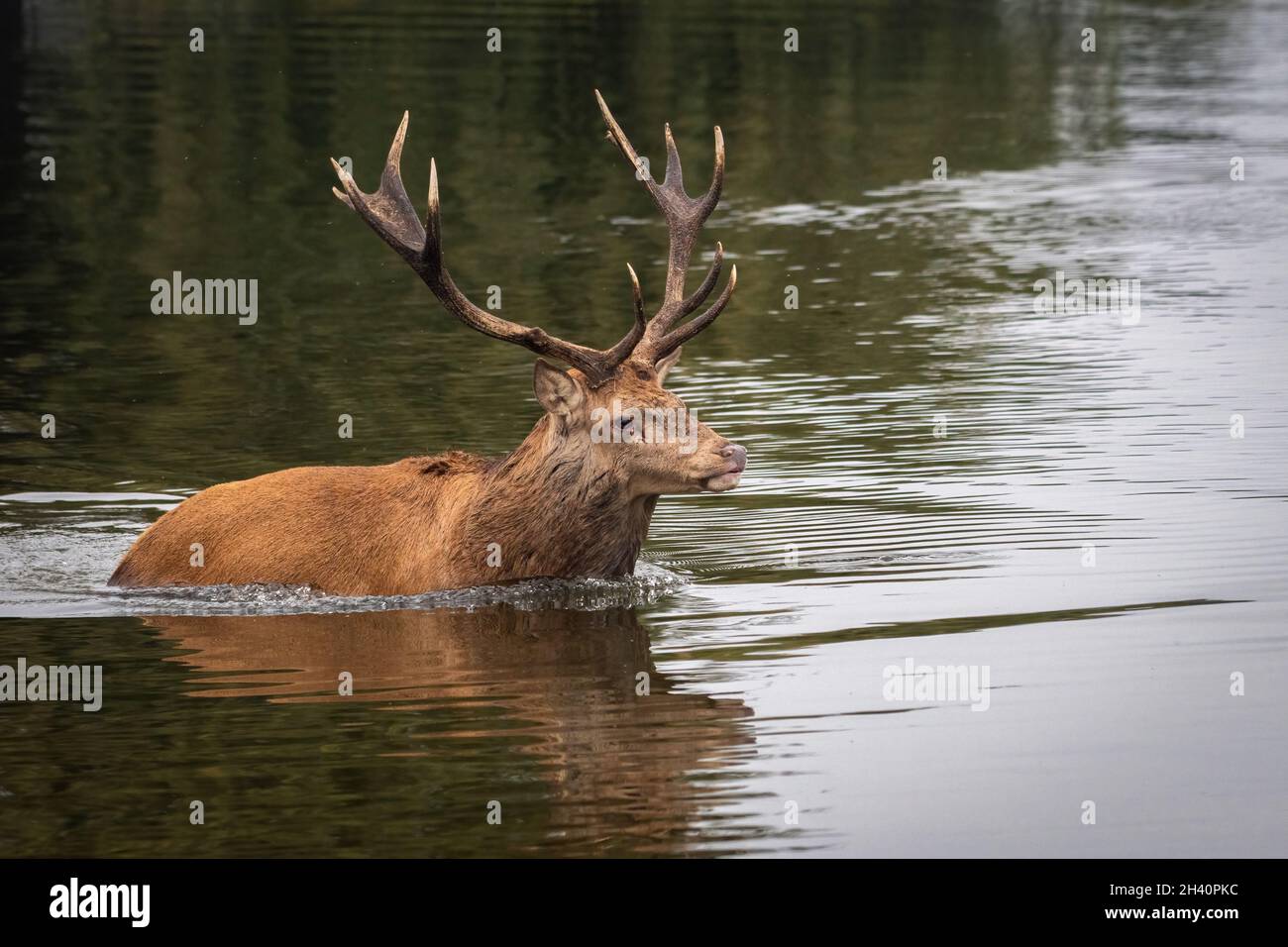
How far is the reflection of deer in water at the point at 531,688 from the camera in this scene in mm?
8234

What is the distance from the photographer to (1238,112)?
105ft

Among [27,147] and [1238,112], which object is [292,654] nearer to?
[27,147]

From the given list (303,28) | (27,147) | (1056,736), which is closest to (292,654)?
(1056,736)

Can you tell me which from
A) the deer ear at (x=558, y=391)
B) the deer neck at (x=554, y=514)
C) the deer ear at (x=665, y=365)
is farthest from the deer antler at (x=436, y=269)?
the deer neck at (x=554, y=514)

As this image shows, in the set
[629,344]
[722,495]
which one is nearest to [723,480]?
[629,344]

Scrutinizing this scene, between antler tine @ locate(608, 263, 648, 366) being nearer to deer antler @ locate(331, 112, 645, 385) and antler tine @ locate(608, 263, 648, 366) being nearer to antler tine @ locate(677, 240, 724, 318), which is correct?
deer antler @ locate(331, 112, 645, 385)

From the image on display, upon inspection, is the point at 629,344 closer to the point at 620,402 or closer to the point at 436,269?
the point at 620,402

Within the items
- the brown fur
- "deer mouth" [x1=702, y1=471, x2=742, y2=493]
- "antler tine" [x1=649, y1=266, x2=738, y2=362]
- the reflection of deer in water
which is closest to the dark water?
the reflection of deer in water

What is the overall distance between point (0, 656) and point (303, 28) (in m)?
32.7

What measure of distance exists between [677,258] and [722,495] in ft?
8.20

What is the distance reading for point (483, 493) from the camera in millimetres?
10984

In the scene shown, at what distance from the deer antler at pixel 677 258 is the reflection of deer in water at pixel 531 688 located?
1.33m

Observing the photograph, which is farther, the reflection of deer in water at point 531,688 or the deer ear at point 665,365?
the deer ear at point 665,365

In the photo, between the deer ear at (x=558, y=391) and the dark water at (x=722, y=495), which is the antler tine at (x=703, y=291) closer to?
the deer ear at (x=558, y=391)
